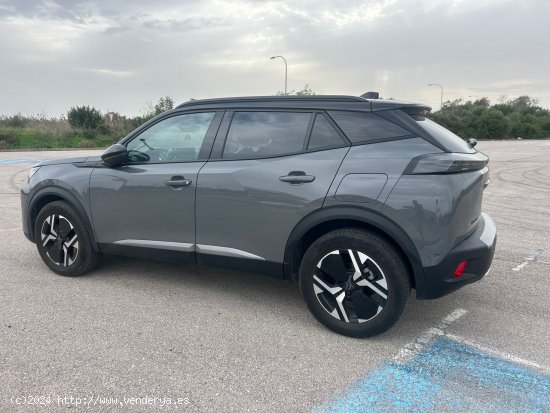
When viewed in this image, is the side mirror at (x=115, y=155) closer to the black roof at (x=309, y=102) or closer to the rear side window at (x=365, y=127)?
the black roof at (x=309, y=102)

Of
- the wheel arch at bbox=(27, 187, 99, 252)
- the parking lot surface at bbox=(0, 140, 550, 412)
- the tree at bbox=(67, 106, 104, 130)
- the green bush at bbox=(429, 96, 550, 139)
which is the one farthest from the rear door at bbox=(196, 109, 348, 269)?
the green bush at bbox=(429, 96, 550, 139)

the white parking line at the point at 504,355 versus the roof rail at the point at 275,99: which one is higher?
the roof rail at the point at 275,99

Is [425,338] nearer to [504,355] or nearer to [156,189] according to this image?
[504,355]

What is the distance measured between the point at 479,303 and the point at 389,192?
5.35ft

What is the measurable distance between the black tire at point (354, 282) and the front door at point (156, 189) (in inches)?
45.2

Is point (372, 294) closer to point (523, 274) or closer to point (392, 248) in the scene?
point (392, 248)

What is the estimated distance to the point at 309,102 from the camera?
358 centimetres

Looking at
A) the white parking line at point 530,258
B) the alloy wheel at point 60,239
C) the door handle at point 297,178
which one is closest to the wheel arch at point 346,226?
the door handle at point 297,178

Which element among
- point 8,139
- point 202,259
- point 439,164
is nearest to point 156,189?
point 202,259

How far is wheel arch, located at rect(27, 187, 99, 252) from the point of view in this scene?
14.3 feet

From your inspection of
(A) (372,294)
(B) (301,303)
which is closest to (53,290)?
(B) (301,303)

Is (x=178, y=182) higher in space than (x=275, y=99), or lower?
lower

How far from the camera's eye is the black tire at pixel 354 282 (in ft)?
10.3

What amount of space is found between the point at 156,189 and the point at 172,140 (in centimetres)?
47
